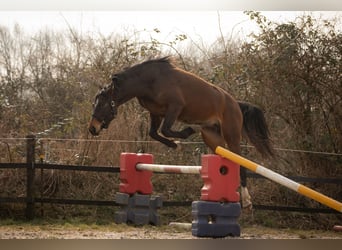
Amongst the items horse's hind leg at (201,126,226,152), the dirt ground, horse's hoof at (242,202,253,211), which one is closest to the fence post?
the dirt ground

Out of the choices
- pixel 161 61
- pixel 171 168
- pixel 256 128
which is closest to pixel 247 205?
pixel 256 128

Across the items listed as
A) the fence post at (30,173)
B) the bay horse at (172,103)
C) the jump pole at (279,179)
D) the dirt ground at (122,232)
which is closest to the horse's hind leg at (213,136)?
the bay horse at (172,103)

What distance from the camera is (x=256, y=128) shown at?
5.91m

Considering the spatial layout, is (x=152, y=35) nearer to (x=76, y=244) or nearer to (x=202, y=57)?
(x=202, y=57)

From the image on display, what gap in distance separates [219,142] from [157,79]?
27.3 inches

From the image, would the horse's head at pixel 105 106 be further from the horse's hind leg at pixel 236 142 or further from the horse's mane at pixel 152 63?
the horse's hind leg at pixel 236 142

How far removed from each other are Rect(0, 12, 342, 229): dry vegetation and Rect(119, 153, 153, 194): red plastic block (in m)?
0.77

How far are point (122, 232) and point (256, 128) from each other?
4.67ft

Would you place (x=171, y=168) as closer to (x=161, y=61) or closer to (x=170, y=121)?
(x=170, y=121)

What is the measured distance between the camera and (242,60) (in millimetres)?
6508

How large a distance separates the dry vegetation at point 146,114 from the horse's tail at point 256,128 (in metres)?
0.44

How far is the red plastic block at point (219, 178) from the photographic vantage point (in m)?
4.57

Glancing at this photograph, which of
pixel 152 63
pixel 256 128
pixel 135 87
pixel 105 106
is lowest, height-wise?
pixel 256 128

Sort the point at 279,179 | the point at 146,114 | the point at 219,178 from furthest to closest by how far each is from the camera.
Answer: the point at 146,114 → the point at 219,178 → the point at 279,179
